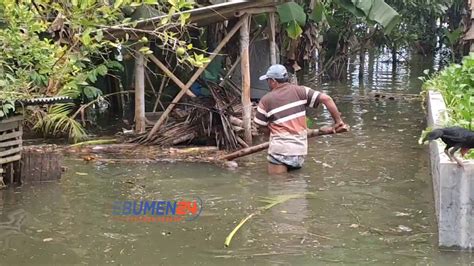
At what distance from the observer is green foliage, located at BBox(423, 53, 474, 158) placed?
721cm

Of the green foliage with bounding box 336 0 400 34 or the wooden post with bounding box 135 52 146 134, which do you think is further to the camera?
the green foliage with bounding box 336 0 400 34

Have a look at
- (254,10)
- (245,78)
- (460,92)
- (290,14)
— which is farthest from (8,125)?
(460,92)

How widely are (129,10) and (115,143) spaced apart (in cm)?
213

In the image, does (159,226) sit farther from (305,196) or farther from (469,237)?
(469,237)

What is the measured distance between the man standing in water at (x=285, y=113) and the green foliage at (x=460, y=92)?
4.97ft

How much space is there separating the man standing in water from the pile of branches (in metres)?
1.74

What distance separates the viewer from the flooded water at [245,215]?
5.57m

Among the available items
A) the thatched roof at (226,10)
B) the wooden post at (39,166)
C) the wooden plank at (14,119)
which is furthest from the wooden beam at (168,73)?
the wooden plank at (14,119)

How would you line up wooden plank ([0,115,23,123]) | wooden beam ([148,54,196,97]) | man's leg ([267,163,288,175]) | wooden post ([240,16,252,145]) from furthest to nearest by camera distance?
wooden beam ([148,54,196,97])
wooden post ([240,16,252,145])
man's leg ([267,163,288,175])
wooden plank ([0,115,23,123])

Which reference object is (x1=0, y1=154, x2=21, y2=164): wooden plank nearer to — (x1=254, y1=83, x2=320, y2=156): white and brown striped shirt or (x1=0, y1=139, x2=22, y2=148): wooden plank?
(x1=0, y1=139, x2=22, y2=148): wooden plank

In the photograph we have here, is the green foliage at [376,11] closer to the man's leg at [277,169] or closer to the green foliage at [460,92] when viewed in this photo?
the green foliage at [460,92]

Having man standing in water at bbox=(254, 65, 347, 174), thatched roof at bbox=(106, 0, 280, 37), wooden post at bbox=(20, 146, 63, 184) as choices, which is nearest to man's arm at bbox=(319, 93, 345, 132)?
man standing in water at bbox=(254, 65, 347, 174)

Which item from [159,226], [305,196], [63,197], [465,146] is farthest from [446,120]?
[63,197]

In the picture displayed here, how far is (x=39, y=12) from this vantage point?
289 inches
